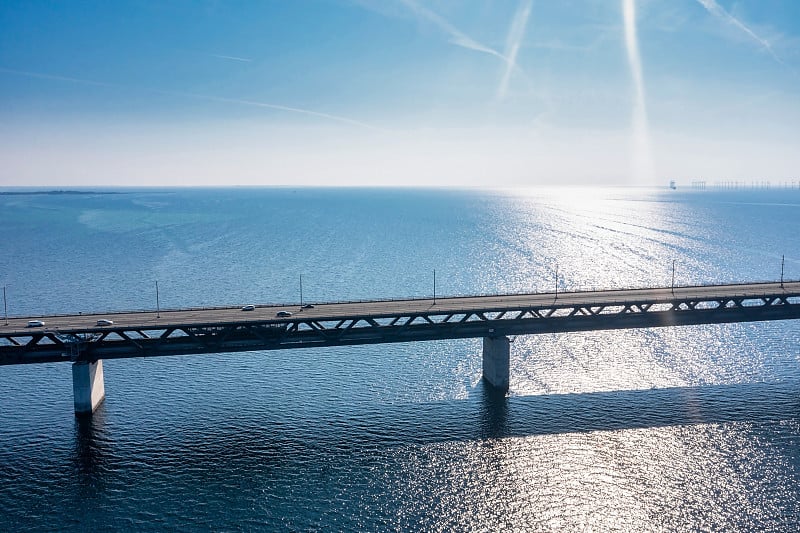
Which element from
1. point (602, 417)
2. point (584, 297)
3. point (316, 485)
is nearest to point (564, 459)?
point (602, 417)

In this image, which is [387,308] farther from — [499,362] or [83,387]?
[83,387]

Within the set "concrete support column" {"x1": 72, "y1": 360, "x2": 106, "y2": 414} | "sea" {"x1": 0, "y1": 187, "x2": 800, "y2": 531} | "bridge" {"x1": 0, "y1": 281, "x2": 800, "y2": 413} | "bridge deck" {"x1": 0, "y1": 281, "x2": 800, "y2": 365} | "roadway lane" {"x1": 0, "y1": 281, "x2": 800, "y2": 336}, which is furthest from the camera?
"roadway lane" {"x1": 0, "y1": 281, "x2": 800, "y2": 336}

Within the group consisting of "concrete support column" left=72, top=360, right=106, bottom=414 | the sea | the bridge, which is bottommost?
the sea

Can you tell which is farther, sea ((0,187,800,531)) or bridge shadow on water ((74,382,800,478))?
bridge shadow on water ((74,382,800,478))

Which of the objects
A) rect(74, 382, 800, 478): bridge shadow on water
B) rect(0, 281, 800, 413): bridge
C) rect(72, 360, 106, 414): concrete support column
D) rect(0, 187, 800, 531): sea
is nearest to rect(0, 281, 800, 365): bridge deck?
rect(0, 281, 800, 413): bridge

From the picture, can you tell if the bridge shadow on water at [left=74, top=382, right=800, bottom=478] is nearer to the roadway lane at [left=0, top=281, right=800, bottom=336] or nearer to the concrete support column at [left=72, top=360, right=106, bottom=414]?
the concrete support column at [left=72, top=360, right=106, bottom=414]

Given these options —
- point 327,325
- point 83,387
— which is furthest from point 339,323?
point 83,387
